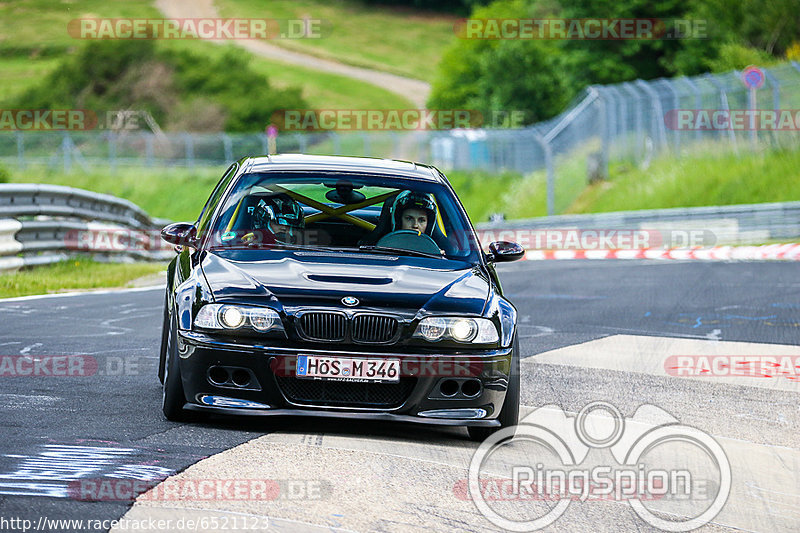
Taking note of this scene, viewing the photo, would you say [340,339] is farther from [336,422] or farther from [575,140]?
[575,140]

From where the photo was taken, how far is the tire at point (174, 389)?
6977mm

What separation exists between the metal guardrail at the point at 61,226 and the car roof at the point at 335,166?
816 cm

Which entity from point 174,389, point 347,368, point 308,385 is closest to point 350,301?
point 347,368

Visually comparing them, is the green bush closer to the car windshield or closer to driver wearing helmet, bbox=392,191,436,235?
the car windshield

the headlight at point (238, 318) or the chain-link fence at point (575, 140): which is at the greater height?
the headlight at point (238, 318)

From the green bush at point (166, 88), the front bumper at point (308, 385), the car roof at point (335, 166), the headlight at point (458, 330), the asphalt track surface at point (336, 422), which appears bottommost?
the green bush at point (166, 88)

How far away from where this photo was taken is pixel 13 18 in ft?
379

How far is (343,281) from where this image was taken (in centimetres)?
706

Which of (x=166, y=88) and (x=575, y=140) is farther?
(x=166, y=88)

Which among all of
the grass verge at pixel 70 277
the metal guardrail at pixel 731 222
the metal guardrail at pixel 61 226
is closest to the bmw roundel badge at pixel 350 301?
the grass verge at pixel 70 277

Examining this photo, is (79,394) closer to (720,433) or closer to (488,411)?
(488,411)

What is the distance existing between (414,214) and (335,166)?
1.93 feet

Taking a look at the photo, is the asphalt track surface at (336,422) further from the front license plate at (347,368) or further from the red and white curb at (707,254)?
the red and white curb at (707,254)

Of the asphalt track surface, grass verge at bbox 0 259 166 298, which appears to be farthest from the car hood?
grass verge at bbox 0 259 166 298
